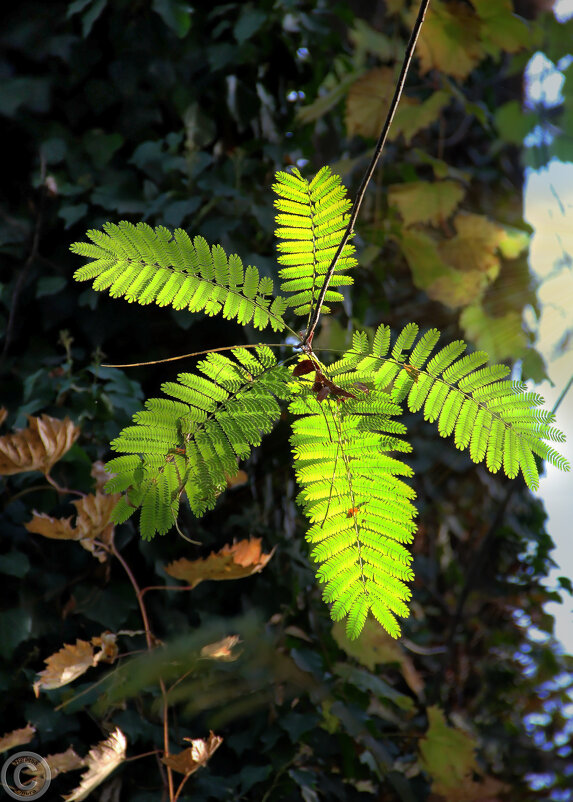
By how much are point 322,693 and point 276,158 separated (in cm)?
120

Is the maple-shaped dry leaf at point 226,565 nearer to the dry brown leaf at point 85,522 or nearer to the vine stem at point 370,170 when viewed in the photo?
the dry brown leaf at point 85,522

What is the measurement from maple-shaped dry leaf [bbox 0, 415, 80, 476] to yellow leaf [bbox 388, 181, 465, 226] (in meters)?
1.16

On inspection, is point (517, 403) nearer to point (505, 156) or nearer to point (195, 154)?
point (195, 154)

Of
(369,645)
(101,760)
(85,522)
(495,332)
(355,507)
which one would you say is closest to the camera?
(355,507)

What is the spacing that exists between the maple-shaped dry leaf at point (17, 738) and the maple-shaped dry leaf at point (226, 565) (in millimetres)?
328

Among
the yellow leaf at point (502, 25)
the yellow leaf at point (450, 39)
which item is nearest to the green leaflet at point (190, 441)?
the yellow leaf at point (450, 39)

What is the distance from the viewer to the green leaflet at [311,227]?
59cm

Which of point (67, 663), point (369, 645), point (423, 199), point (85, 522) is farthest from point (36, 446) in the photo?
point (423, 199)

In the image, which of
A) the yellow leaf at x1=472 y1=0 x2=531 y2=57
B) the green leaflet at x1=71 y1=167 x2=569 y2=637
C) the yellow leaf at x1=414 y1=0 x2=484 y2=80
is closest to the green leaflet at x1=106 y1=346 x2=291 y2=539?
the green leaflet at x1=71 y1=167 x2=569 y2=637

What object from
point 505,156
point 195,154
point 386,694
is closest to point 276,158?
point 195,154

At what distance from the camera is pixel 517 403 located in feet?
1.82

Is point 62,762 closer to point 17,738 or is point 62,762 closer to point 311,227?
point 17,738

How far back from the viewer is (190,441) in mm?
529

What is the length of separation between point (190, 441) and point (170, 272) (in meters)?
0.15
